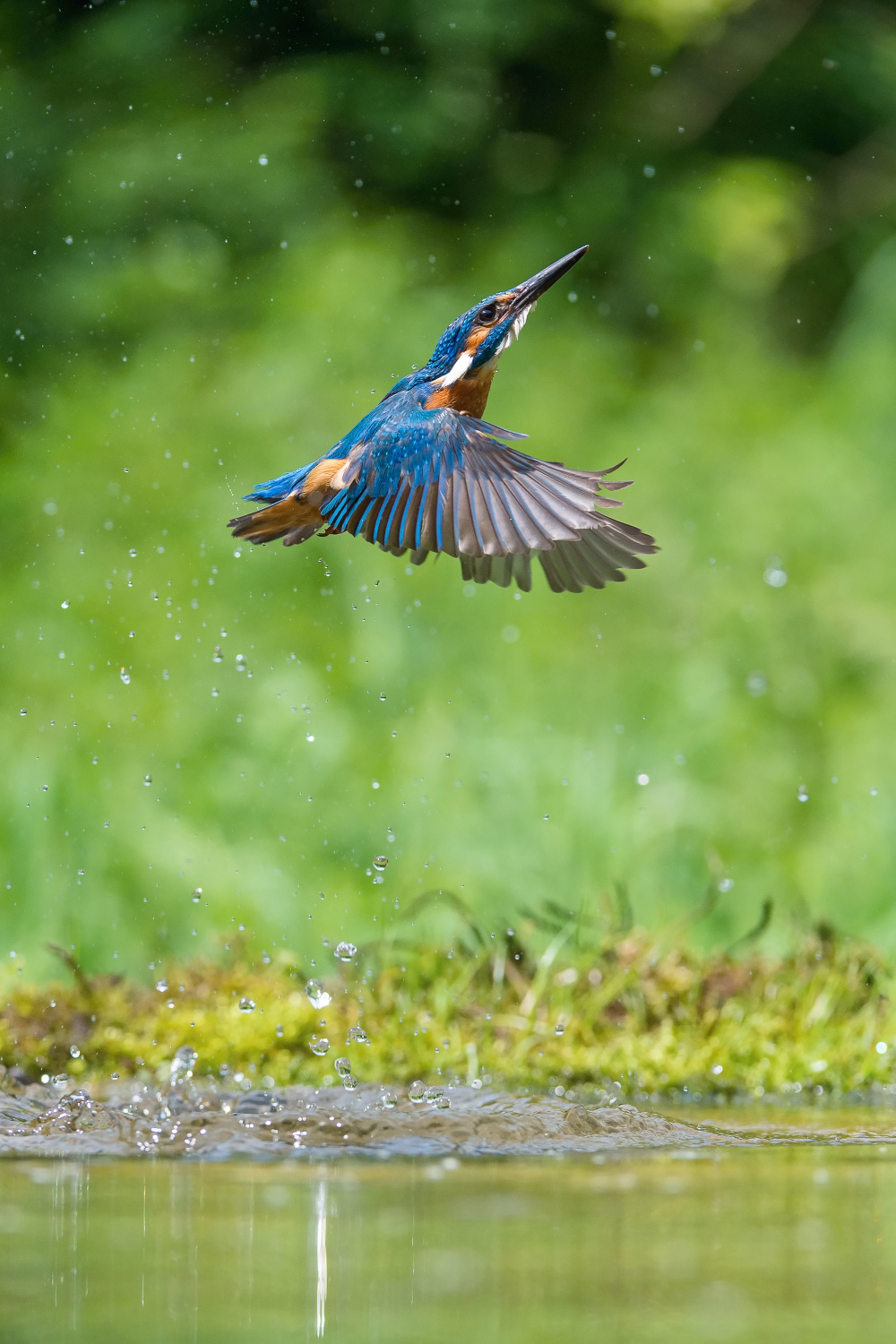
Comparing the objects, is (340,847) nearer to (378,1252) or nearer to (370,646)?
(370,646)

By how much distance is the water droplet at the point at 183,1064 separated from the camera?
3.28 m

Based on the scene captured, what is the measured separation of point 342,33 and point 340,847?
349cm

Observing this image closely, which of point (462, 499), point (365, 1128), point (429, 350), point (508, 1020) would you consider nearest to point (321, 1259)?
point (365, 1128)

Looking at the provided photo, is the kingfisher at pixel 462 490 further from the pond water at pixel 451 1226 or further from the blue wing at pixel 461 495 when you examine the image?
the pond water at pixel 451 1226

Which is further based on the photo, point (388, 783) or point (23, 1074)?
point (388, 783)

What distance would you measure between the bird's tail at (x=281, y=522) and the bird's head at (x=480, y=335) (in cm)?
30

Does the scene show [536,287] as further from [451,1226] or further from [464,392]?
[451,1226]

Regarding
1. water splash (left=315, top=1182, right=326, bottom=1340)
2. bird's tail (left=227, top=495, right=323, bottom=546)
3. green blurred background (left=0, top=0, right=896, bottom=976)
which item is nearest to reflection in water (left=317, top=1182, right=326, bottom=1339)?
water splash (left=315, top=1182, right=326, bottom=1340)

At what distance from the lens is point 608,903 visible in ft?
12.6

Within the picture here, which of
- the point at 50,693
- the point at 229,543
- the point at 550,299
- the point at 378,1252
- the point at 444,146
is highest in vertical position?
the point at 444,146

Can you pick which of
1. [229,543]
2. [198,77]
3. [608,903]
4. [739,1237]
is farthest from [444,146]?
[739,1237]

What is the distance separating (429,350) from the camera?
602 cm

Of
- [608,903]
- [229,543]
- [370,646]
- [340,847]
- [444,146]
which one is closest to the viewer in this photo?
[608,903]

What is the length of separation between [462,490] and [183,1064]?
1463 millimetres
